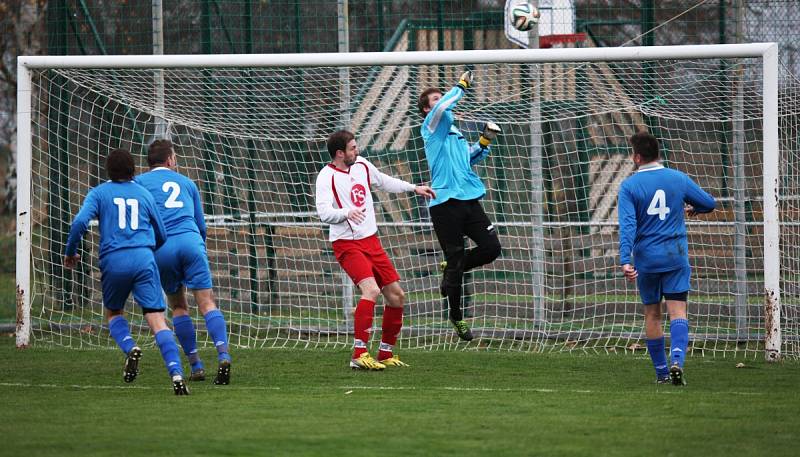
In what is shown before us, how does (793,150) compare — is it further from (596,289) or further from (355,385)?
(355,385)

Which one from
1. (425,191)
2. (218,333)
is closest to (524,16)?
(425,191)

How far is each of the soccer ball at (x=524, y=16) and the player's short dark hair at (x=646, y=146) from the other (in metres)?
3.17

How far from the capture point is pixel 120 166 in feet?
26.1

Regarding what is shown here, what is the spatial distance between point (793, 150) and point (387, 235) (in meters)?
4.30

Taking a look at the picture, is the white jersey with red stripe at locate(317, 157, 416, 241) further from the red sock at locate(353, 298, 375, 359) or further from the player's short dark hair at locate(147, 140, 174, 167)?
the player's short dark hair at locate(147, 140, 174, 167)

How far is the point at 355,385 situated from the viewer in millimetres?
8469

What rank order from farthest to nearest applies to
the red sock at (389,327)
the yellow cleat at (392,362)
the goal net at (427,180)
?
1. the goal net at (427,180)
2. the yellow cleat at (392,362)
3. the red sock at (389,327)

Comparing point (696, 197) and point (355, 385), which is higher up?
point (696, 197)

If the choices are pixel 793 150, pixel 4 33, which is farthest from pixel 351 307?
pixel 4 33

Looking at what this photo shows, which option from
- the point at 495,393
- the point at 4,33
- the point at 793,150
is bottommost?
the point at 495,393

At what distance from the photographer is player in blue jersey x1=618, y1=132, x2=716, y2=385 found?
811cm

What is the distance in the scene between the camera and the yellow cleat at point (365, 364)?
9.32 meters

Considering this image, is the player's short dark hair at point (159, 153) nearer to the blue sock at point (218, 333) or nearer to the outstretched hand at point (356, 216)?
the blue sock at point (218, 333)

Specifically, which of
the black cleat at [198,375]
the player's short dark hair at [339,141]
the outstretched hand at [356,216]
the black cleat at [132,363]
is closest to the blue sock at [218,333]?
the black cleat at [198,375]
